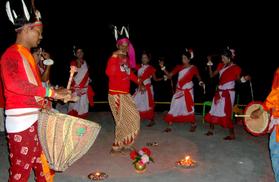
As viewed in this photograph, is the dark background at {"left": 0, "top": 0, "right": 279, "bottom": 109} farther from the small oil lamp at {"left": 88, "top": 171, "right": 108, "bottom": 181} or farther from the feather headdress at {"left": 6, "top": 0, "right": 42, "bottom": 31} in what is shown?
the feather headdress at {"left": 6, "top": 0, "right": 42, "bottom": 31}

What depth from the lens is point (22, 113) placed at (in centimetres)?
331

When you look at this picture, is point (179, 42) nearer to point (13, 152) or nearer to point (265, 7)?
point (265, 7)

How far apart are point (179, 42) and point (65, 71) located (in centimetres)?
536

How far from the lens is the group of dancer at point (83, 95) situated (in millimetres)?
3252

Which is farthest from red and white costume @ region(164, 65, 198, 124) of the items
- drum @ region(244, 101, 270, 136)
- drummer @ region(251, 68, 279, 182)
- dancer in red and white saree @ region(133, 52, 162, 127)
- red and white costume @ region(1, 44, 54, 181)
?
red and white costume @ region(1, 44, 54, 181)

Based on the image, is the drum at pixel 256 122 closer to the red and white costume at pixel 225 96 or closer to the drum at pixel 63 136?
the drum at pixel 63 136

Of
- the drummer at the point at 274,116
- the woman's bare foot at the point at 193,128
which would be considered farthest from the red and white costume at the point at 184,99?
the drummer at the point at 274,116

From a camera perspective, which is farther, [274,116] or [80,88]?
[80,88]

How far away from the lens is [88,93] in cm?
864

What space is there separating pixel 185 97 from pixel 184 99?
5 cm

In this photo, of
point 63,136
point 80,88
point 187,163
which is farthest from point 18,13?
point 80,88

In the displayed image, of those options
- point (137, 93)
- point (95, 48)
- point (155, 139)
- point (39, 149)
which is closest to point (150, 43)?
point (95, 48)

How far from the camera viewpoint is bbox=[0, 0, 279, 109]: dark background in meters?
14.2

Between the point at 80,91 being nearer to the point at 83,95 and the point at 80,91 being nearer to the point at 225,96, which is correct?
the point at 83,95
